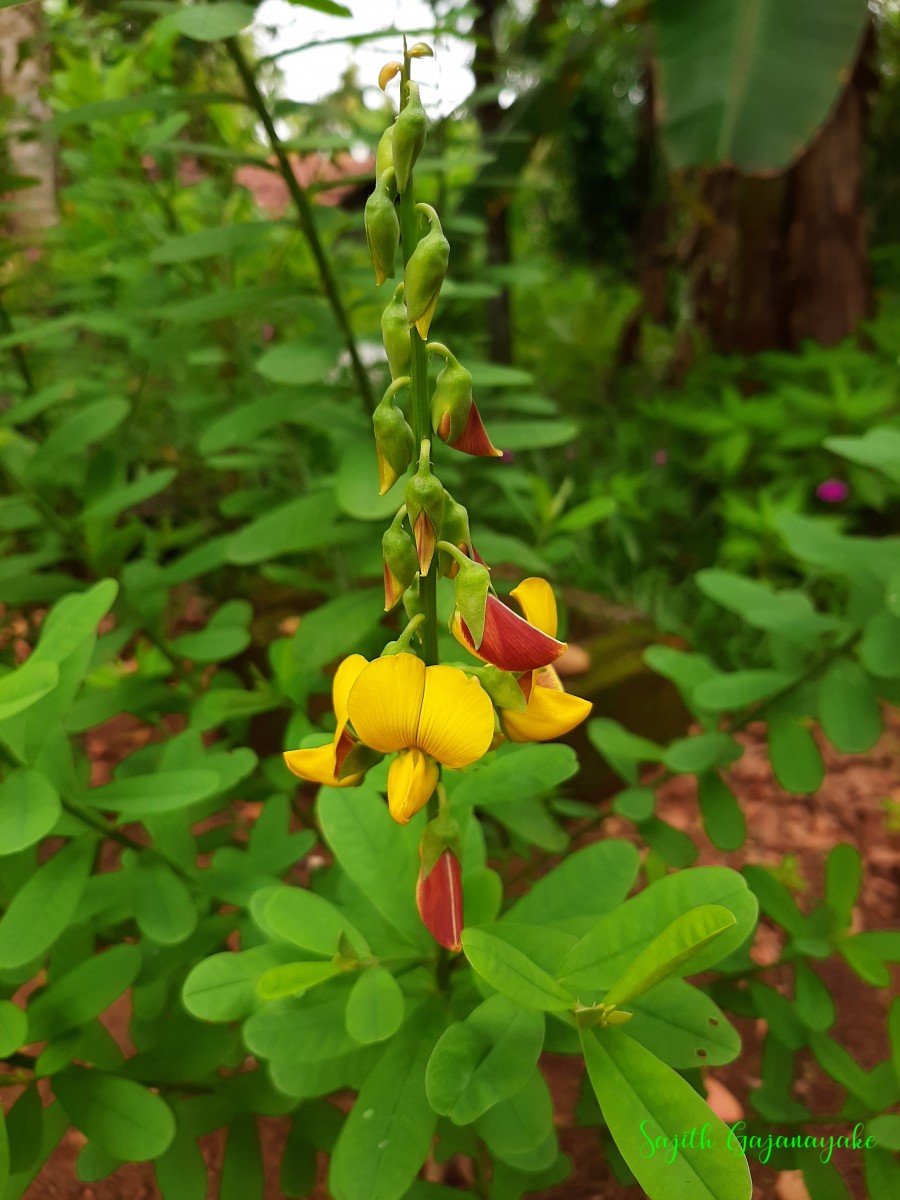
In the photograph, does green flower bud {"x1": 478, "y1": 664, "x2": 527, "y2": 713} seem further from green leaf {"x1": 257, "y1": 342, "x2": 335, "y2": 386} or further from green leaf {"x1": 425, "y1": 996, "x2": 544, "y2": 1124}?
green leaf {"x1": 257, "y1": 342, "x2": 335, "y2": 386}

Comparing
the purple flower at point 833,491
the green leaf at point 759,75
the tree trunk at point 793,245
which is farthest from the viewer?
the tree trunk at point 793,245

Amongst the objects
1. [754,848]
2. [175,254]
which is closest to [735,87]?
[175,254]

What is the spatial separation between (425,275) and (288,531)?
0.75 m

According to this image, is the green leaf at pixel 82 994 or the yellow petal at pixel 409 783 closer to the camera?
the yellow petal at pixel 409 783

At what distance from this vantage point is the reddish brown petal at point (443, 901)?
586 millimetres

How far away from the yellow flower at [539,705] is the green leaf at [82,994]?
19.8 inches

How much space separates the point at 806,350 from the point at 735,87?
1179 millimetres

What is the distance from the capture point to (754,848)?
1.73 metres

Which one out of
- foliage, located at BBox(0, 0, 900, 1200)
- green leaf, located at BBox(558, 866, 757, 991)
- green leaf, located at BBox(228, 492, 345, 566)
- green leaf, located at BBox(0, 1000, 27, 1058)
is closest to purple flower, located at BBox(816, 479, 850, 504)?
foliage, located at BBox(0, 0, 900, 1200)

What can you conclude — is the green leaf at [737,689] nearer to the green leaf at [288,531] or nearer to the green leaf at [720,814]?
the green leaf at [720,814]

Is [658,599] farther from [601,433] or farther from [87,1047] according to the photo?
[87,1047]

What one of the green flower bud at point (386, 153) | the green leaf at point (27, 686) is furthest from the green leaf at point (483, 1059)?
the green flower bud at point (386, 153)

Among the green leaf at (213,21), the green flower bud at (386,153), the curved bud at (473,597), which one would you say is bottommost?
the curved bud at (473,597)

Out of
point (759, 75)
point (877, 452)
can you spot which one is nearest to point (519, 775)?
point (877, 452)
